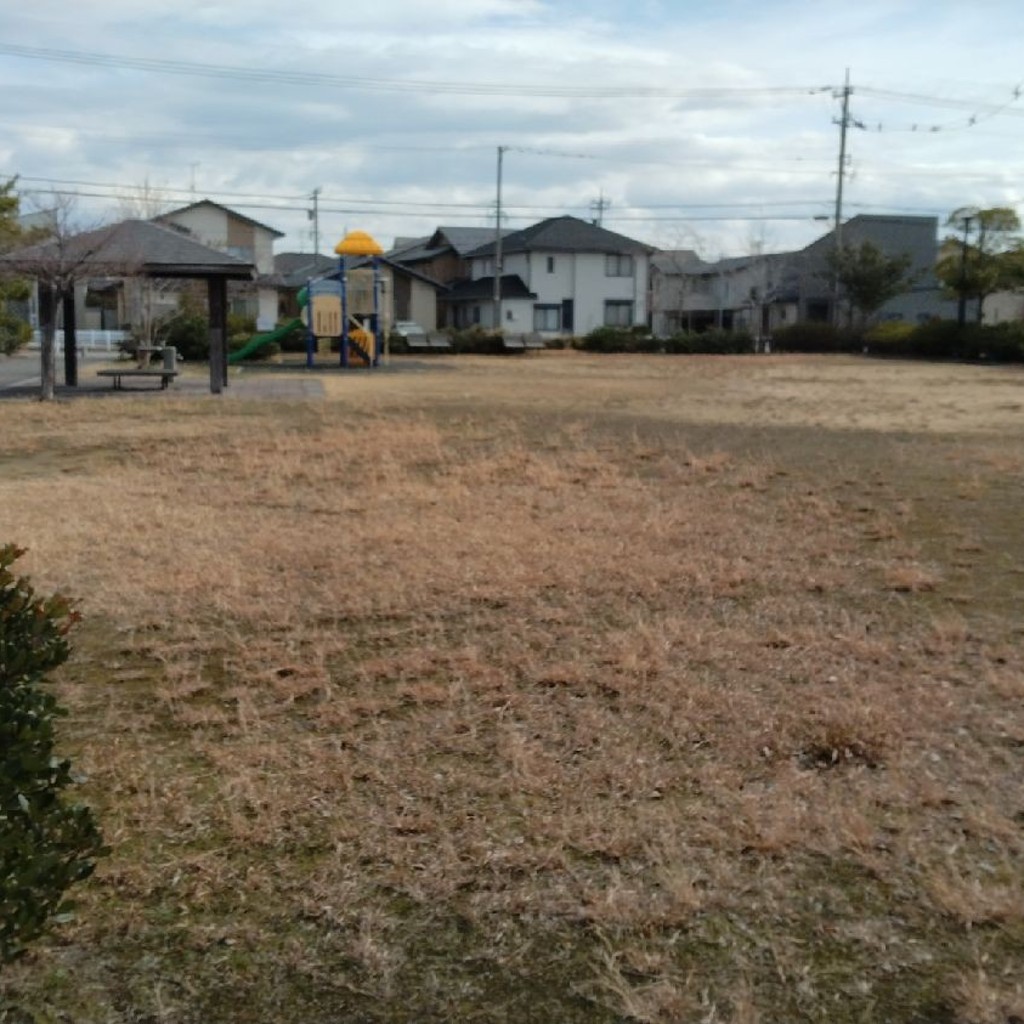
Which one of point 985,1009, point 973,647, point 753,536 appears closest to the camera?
point 985,1009

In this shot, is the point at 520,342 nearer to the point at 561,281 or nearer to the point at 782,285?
the point at 561,281

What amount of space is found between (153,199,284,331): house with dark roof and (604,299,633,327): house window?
14.7m

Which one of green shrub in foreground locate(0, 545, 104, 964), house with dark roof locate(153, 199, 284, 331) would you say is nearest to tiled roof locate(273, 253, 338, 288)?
house with dark roof locate(153, 199, 284, 331)

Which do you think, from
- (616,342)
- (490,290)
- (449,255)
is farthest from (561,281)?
(616,342)

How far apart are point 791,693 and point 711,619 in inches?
41.6

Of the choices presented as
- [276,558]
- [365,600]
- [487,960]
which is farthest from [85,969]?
[276,558]

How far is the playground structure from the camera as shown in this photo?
1150 inches

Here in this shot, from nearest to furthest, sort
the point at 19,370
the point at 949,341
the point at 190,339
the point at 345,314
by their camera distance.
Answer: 1. the point at 19,370
2. the point at 345,314
3. the point at 190,339
4. the point at 949,341

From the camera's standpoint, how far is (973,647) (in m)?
4.80

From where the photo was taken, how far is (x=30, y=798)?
2.18m

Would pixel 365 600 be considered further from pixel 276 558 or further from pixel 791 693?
pixel 791 693

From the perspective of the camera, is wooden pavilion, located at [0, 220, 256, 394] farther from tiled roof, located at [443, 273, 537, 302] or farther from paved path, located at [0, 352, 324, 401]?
tiled roof, located at [443, 273, 537, 302]

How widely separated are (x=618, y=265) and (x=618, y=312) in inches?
82.3

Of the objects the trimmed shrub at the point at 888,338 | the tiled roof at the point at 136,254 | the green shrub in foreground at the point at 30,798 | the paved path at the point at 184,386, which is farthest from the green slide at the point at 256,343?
the green shrub in foreground at the point at 30,798
